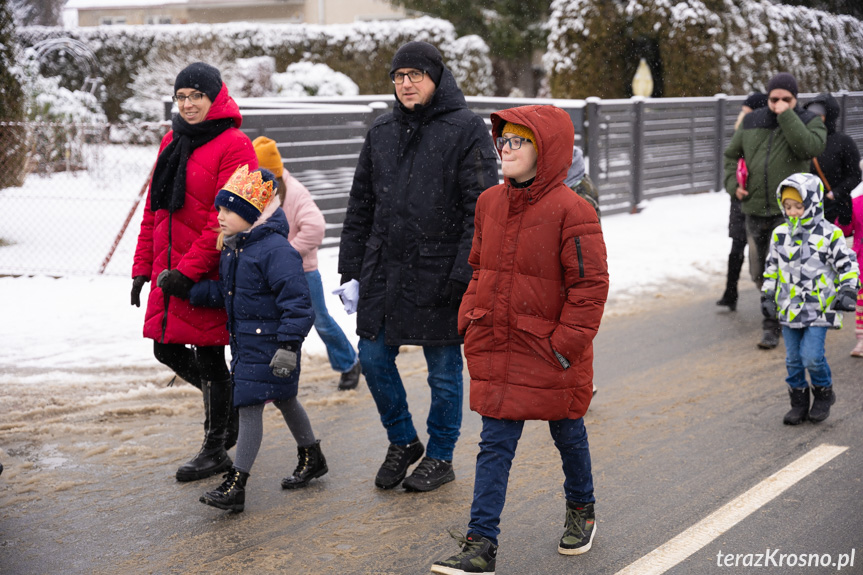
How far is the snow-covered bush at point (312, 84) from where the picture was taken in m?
20.5

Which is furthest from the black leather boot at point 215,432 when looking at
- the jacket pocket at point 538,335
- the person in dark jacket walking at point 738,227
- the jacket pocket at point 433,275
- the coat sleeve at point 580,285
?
the person in dark jacket walking at point 738,227

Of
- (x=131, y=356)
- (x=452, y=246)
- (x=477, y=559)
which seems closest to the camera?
(x=477, y=559)

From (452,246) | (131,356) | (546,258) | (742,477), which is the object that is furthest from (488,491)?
(131,356)

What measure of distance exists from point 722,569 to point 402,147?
2.38 metres

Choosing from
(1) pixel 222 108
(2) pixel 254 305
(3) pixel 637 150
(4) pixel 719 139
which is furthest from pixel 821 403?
(4) pixel 719 139

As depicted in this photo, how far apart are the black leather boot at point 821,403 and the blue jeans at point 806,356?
0.12 feet

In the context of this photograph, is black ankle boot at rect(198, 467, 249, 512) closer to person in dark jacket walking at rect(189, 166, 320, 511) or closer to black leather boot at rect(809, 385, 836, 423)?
person in dark jacket walking at rect(189, 166, 320, 511)

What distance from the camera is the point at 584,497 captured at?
12.8 ft

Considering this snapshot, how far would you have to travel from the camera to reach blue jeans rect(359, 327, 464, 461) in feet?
14.8

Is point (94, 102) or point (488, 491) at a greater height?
point (94, 102)

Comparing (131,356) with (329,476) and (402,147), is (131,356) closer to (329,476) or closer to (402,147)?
(329,476)

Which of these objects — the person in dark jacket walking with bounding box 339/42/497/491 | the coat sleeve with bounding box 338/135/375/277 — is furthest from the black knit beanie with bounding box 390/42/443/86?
the coat sleeve with bounding box 338/135/375/277

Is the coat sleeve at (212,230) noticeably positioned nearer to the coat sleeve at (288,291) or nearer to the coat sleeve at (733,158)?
the coat sleeve at (288,291)

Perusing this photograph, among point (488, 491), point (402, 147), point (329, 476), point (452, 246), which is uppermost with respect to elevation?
point (402, 147)
